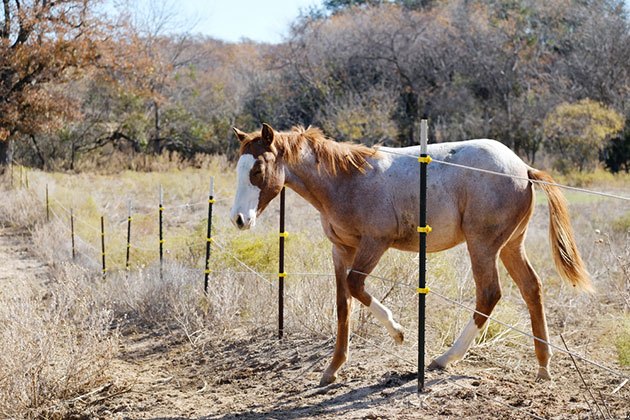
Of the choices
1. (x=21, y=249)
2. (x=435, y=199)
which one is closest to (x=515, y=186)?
(x=435, y=199)

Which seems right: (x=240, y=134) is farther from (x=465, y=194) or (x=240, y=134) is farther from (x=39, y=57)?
(x=39, y=57)

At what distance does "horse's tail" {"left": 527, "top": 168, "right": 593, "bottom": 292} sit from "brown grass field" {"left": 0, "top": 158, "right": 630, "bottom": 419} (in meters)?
0.22

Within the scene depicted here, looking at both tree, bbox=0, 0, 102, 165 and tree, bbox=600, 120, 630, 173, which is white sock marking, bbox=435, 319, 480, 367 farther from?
tree, bbox=600, 120, 630, 173

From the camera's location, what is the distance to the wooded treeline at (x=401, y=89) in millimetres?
25359

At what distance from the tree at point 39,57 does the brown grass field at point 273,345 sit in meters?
10.0

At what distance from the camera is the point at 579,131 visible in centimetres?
2472

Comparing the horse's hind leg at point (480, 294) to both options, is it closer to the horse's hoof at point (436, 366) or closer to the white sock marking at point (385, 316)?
the horse's hoof at point (436, 366)

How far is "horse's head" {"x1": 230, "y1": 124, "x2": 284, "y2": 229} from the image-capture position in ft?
17.8

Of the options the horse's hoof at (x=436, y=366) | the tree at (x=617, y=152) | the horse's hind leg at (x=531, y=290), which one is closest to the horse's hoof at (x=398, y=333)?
the horse's hoof at (x=436, y=366)

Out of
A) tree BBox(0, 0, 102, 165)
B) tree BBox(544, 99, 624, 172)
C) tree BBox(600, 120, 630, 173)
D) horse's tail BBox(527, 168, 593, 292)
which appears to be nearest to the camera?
horse's tail BBox(527, 168, 593, 292)

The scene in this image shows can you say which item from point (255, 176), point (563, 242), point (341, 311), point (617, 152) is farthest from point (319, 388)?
point (617, 152)

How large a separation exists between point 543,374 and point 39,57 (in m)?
17.9

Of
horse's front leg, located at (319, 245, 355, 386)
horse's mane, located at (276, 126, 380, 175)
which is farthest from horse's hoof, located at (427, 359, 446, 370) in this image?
horse's mane, located at (276, 126, 380, 175)

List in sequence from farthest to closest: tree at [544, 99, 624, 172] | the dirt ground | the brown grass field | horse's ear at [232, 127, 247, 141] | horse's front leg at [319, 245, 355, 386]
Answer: tree at [544, 99, 624, 172] < horse's front leg at [319, 245, 355, 386] < horse's ear at [232, 127, 247, 141] < the brown grass field < the dirt ground
